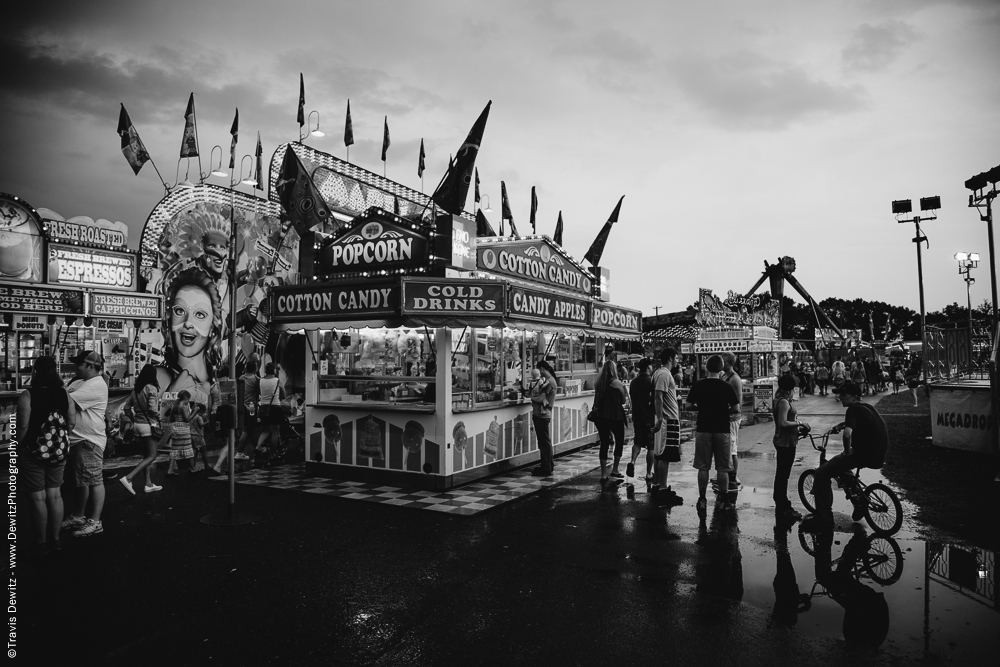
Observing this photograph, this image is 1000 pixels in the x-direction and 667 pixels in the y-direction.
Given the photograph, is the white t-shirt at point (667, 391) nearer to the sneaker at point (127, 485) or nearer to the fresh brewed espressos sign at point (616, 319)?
the fresh brewed espressos sign at point (616, 319)

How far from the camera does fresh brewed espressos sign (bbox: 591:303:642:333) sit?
12875mm

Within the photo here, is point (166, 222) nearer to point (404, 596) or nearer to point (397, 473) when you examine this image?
point (397, 473)

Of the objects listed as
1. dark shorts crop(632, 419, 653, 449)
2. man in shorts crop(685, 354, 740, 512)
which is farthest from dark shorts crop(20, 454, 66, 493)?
dark shorts crop(632, 419, 653, 449)

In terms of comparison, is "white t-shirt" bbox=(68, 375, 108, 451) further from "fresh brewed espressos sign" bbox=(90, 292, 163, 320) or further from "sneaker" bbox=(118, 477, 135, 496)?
"fresh brewed espressos sign" bbox=(90, 292, 163, 320)

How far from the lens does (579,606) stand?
15.8 ft

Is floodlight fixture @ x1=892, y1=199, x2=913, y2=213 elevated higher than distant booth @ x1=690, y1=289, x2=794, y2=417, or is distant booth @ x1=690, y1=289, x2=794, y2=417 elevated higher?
floodlight fixture @ x1=892, y1=199, x2=913, y2=213


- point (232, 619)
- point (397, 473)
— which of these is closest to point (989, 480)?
point (397, 473)

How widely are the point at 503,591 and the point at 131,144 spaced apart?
44.9ft

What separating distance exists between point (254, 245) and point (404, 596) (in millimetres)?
13771

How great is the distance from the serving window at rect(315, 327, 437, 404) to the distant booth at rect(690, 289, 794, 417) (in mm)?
19006

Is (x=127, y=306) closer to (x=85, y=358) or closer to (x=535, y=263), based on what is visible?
(x=85, y=358)

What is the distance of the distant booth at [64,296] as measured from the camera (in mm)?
11898

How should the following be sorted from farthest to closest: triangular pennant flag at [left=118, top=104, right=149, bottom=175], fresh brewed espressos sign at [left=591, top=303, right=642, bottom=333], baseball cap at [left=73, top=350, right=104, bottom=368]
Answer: triangular pennant flag at [left=118, top=104, right=149, bottom=175]
fresh brewed espressos sign at [left=591, top=303, right=642, bottom=333]
baseball cap at [left=73, top=350, right=104, bottom=368]

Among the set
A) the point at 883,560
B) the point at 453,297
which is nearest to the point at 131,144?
the point at 453,297
